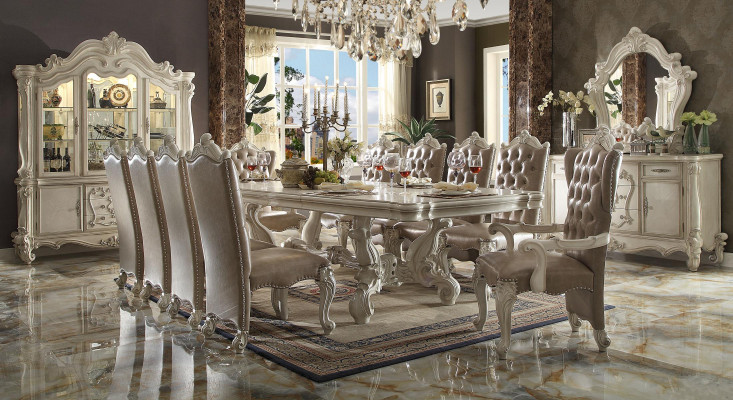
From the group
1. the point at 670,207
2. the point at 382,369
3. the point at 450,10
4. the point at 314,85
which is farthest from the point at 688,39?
the point at 314,85

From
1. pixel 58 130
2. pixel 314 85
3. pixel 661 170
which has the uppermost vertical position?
pixel 314 85

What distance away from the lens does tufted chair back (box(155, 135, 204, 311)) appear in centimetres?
353

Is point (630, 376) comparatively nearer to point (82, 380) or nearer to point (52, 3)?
point (82, 380)

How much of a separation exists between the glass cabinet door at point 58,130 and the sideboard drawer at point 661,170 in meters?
4.52

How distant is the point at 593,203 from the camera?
3.32 metres

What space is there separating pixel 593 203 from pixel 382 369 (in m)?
1.20

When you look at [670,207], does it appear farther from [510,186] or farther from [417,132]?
[417,132]

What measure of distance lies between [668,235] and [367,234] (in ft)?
9.19

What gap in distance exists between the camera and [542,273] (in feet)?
10.6

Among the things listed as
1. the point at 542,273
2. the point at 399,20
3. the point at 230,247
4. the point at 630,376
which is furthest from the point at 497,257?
the point at 399,20

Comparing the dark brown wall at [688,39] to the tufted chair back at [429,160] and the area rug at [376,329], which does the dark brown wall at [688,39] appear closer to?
the tufted chair back at [429,160]

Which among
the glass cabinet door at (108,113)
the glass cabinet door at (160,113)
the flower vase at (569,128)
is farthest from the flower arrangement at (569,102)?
the glass cabinet door at (108,113)

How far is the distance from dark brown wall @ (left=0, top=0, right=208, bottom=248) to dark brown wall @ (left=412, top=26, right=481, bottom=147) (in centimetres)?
380

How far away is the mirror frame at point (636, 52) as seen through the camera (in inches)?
227
